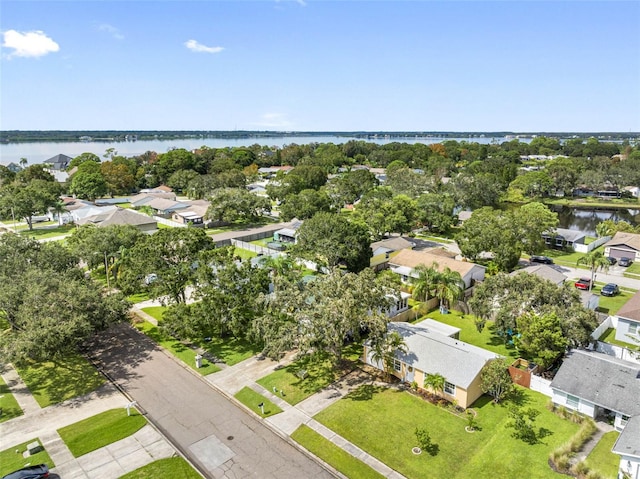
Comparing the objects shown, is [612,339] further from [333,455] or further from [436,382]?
[333,455]

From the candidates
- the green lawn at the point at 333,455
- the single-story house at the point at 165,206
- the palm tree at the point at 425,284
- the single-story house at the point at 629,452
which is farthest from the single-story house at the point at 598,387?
the single-story house at the point at 165,206

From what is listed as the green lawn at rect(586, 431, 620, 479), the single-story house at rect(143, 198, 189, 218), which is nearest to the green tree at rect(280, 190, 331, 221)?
the single-story house at rect(143, 198, 189, 218)

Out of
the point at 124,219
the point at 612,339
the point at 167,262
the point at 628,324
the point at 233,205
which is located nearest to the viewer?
the point at 628,324

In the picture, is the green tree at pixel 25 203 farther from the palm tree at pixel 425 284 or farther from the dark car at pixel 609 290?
the dark car at pixel 609 290

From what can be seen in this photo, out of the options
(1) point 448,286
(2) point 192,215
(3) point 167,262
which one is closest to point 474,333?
(1) point 448,286

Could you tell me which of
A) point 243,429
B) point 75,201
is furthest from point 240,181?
point 243,429

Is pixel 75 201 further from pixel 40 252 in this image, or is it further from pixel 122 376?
pixel 122 376

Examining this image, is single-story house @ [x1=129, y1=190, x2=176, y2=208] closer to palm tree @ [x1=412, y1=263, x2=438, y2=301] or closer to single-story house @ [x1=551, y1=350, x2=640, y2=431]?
palm tree @ [x1=412, y1=263, x2=438, y2=301]
